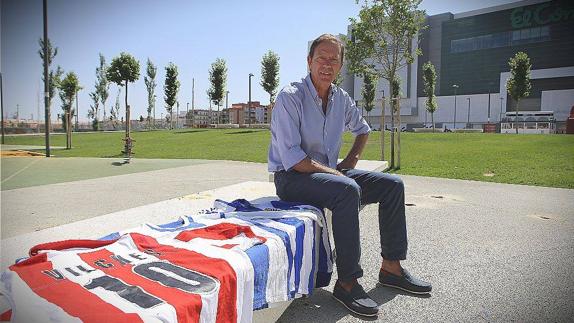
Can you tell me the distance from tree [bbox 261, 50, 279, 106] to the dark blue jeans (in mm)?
32336

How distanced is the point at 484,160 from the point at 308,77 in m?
11.0

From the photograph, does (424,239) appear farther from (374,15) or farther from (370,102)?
(370,102)

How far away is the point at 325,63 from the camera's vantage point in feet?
8.92

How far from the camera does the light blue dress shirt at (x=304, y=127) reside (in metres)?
2.53

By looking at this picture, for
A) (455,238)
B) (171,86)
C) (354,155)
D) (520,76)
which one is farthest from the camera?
(171,86)

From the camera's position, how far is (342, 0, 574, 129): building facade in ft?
198

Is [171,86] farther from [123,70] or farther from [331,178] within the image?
[331,178]

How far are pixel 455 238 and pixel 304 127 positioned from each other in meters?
2.21

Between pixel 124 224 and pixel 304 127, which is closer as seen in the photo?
pixel 304 127

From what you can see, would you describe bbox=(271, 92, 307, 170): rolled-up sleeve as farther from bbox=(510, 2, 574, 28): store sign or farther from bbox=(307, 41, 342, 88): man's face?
bbox=(510, 2, 574, 28): store sign

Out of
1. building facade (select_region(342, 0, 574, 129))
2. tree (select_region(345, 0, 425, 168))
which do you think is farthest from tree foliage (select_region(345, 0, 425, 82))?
building facade (select_region(342, 0, 574, 129))

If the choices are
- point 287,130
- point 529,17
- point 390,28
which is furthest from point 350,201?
point 529,17

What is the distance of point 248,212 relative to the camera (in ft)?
7.50

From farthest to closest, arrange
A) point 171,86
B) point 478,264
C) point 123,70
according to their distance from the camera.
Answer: point 171,86
point 123,70
point 478,264
